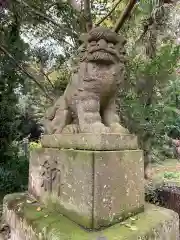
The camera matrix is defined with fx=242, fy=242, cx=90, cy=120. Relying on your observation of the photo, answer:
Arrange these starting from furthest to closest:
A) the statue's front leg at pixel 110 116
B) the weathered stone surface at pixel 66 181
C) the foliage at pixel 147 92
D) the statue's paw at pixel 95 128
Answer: the foliage at pixel 147 92
the statue's front leg at pixel 110 116
the statue's paw at pixel 95 128
the weathered stone surface at pixel 66 181

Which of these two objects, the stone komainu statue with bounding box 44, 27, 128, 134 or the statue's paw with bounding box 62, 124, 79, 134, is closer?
the stone komainu statue with bounding box 44, 27, 128, 134

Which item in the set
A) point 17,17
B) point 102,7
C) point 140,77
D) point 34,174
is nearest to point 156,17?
point 102,7

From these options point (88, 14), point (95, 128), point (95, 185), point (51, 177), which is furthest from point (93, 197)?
point (88, 14)

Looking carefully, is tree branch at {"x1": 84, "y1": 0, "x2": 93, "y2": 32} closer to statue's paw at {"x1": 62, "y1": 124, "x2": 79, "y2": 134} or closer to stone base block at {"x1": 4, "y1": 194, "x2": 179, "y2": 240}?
statue's paw at {"x1": 62, "y1": 124, "x2": 79, "y2": 134}

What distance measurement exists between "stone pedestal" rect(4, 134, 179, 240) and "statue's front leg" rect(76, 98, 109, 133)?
108 mm

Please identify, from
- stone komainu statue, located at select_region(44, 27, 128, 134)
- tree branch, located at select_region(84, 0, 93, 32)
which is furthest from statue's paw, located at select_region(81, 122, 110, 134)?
tree branch, located at select_region(84, 0, 93, 32)

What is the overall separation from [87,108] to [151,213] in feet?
3.40

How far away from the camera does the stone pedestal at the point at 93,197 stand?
66.6 inches

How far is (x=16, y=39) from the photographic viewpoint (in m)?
5.72

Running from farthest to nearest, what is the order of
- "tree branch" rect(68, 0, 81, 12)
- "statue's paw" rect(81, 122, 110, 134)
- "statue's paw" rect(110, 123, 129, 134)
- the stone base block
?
"tree branch" rect(68, 0, 81, 12)
"statue's paw" rect(110, 123, 129, 134)
"statue's paw" rect(81, 122, 110, 134)
the stone base block

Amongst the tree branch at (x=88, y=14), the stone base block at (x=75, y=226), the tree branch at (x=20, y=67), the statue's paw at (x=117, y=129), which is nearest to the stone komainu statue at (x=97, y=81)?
the statue's paw at (x=117, y=129)

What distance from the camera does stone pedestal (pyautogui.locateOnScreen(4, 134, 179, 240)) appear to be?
1.69 m

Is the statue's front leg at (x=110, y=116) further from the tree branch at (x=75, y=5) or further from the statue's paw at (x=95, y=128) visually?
the tree branch at (x=75, y=5)

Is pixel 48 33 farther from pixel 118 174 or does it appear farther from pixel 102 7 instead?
pixel 118 174
